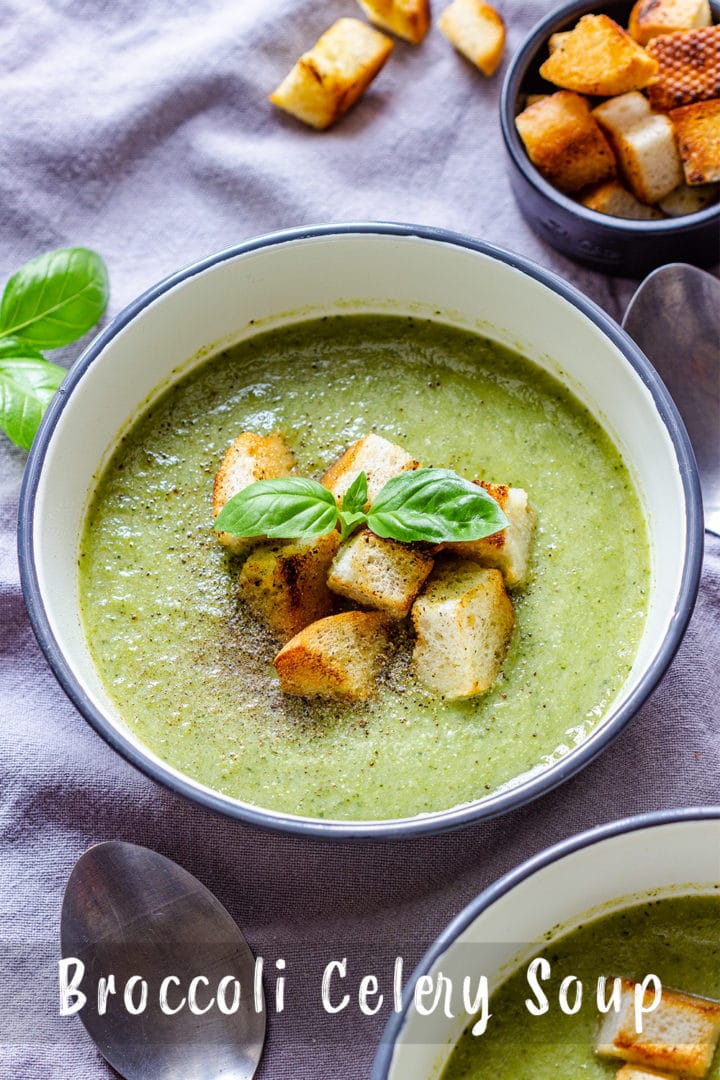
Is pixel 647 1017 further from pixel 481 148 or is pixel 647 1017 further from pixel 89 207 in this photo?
pixel 89 207

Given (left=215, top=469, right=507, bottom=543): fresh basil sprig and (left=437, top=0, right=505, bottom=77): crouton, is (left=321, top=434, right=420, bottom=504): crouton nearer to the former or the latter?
(left=215, top=469, right=507, bottom=543): fresh basil sprig

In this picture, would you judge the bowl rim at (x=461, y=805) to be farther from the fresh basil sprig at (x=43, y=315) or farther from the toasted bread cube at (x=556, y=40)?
the toasted bread cube at (x=556, y=40)

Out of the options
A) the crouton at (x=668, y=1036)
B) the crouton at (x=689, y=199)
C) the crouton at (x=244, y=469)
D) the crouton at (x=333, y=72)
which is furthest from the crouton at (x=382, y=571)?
the crouton at (x=333, y=72)

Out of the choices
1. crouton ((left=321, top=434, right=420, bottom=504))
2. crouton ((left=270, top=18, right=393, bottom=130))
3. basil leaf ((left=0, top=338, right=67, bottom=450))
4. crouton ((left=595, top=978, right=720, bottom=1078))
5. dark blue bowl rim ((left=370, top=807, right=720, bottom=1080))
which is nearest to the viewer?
dark blue bowl rim ((left=370, top=807, right=720, bottom=1080))

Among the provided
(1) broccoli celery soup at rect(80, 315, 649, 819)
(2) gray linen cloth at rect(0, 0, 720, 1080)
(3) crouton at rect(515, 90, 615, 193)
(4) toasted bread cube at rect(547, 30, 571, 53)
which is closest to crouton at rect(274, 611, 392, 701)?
(1) broccoli celery soup at rect(80, 315, 649, 819)

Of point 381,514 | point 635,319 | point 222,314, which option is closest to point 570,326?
point 635,319
